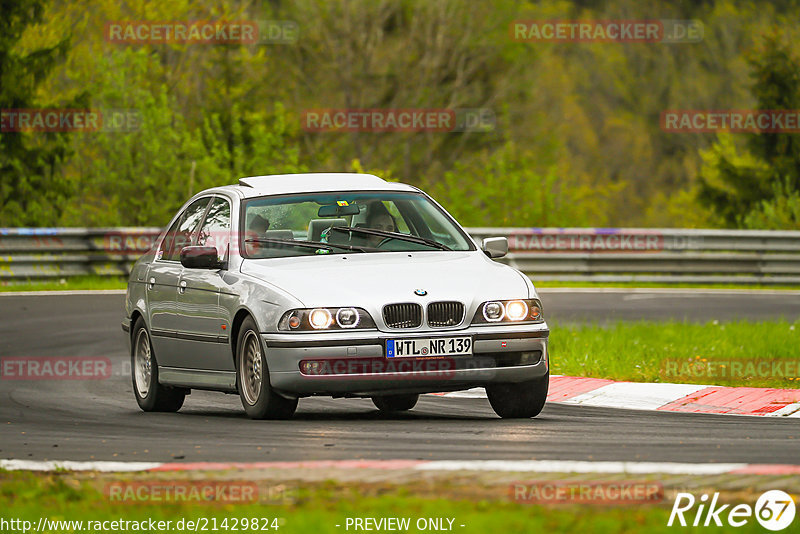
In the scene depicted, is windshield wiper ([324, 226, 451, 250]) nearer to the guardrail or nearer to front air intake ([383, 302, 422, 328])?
front air intake ([383, 302, 422, 328])

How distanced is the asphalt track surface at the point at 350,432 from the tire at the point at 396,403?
0.10 metres

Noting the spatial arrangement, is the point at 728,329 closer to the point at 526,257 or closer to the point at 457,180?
the point at 526,257

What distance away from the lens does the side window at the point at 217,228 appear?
10.8m

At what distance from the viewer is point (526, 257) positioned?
2634 cm

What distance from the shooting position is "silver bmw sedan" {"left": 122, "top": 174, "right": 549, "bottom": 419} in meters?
9.46

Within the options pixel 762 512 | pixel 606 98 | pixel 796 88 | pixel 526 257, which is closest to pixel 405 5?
pixel 796 88

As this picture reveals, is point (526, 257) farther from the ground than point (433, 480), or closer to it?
closer to it

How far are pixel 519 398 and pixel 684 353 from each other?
13.5ft

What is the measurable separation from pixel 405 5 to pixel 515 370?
37906 millimetres

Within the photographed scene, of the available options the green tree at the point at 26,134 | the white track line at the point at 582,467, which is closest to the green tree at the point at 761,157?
the green tree at the point at 26,134
